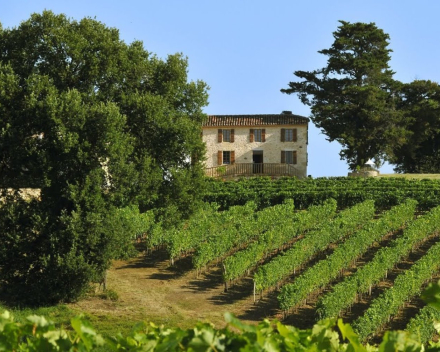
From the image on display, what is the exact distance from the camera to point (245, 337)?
207 inches

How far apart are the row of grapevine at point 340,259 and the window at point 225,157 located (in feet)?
68.9

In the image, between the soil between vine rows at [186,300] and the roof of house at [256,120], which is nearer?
the soil between vine rows at [186,300]

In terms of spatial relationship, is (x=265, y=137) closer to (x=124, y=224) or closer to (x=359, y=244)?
(x=359, y=244)

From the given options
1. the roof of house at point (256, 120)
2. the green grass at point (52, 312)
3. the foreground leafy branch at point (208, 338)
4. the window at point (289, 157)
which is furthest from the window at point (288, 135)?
the foreground leafy branch at point (208, 338)

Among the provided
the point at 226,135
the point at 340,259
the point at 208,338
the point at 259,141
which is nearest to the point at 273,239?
the point at 340,259

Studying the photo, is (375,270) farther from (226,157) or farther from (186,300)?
(226,157)

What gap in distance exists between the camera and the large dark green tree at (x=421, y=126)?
191 feet

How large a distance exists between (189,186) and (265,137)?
2884cm

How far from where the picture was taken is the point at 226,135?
56.9 meters

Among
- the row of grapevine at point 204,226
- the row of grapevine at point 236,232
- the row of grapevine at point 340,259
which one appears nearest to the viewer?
the row of grapevine at point 340,259

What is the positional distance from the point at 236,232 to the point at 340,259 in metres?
6.00

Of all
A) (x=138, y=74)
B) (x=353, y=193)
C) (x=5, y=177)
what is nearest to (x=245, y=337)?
(x=5, y=177)

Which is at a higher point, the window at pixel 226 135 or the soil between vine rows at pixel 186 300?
the window at pixel 226 135

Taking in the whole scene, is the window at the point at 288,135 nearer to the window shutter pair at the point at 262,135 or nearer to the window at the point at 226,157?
the window shutter pair at the point at 262,135
